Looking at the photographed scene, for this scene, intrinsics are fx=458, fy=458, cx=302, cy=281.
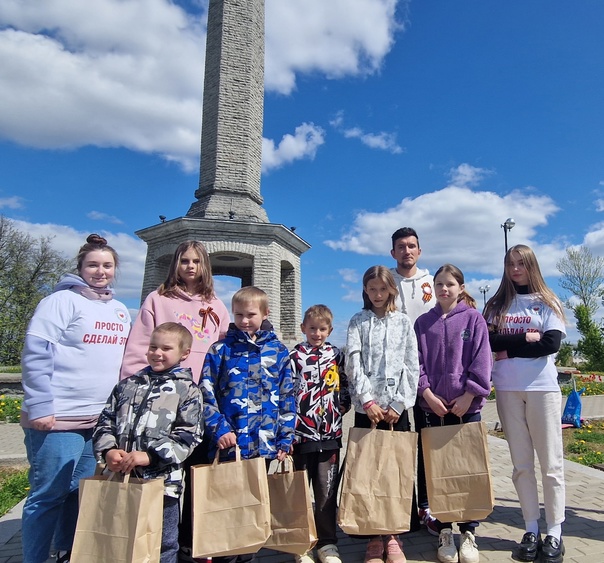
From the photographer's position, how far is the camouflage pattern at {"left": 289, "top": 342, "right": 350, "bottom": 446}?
→ 9.87ft

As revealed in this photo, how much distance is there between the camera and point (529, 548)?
2936mm

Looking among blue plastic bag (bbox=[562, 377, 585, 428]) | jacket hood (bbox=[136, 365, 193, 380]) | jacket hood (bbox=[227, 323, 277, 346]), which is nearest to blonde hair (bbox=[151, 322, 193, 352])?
jacket hood (bbox=[136, 365, 193, 380])

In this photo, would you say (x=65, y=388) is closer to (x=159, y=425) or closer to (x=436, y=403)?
(x=159, y=425)

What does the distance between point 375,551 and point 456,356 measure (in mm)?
1359

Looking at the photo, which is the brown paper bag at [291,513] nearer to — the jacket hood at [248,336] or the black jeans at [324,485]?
the black jeans at [324,485]

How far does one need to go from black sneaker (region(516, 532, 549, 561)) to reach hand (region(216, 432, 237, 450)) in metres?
2.00

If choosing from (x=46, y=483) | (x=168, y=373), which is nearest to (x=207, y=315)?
(x=168, y=373)

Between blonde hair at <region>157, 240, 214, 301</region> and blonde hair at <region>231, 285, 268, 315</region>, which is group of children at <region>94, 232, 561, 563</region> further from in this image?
blonde hair at <region>157, 240, 214, 301</region>

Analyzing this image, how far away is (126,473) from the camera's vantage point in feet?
7.64

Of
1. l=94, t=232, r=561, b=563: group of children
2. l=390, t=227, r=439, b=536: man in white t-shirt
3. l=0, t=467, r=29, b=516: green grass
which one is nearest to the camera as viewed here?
l=94, t=232, r=561, b=563: group of children

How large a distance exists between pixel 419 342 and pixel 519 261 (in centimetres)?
95

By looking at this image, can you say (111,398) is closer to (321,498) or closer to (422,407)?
(321,498)

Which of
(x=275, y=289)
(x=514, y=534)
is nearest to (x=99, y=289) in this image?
(x=514, y=534)

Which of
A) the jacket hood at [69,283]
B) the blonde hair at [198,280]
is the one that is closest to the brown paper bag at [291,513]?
the blonde hair at [198,280]
